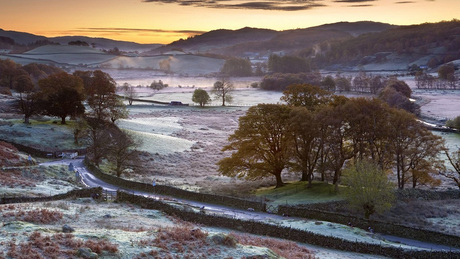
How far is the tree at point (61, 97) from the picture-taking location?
74.1m

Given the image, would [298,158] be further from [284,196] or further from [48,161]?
[48,161]

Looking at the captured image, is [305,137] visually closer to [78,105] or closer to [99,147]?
[99,147]

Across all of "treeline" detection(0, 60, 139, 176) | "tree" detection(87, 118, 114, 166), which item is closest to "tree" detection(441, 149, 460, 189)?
"tree" detection(87, 118, 114, 166)

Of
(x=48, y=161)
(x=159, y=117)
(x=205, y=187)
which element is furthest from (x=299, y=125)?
(x=159, y=117)

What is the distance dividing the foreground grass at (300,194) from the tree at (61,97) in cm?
3492

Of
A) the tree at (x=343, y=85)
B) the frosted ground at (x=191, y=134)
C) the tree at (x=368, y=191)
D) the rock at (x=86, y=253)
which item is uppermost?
the tree at (x=343, y=85)

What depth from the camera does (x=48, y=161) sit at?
5734 centimetres

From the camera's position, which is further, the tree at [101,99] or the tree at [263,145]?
the tree at [101,99]

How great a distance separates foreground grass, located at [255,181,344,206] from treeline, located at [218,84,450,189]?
1.40 metres

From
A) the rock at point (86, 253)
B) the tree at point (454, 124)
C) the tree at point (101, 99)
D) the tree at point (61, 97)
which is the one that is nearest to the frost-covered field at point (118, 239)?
the rock at point (86, 253)

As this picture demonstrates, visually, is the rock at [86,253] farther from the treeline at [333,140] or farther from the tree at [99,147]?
the tree at [99,147]

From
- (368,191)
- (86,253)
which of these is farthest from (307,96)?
(86,253)

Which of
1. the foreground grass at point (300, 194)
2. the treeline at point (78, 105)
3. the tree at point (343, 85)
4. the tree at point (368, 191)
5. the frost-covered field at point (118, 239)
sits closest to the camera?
the frost-covered field at point (118, 239)

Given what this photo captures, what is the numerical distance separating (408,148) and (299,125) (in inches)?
456
